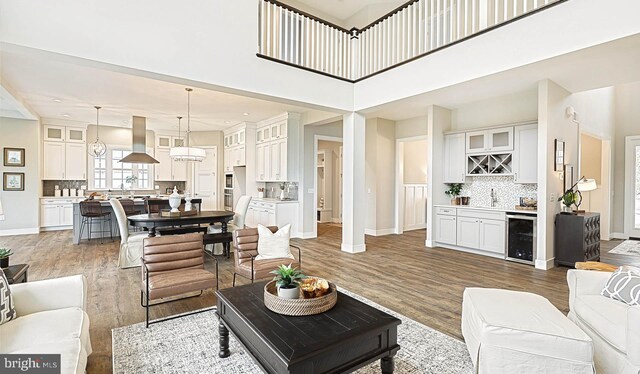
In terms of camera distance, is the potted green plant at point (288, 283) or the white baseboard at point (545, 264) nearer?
the potted green plant at point (288, 283)

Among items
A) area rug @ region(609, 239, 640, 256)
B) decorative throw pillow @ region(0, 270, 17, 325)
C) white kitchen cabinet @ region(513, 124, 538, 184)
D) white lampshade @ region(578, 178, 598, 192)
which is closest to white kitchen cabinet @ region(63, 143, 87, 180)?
decorative throw pillow @ region(0, 270, 17, 325)

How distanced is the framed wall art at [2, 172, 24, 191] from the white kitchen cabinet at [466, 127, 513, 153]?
10.6 m

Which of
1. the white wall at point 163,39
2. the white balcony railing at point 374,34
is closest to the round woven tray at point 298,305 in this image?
the white wall at point 163,39

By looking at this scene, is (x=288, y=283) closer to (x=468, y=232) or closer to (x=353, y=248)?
(x=353, y=248)

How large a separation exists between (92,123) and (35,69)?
477 centimetres

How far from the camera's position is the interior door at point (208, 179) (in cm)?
1029

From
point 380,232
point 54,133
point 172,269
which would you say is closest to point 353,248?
point 380,232

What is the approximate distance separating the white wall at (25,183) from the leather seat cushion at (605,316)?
10649mm

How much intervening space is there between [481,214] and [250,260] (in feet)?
14.6

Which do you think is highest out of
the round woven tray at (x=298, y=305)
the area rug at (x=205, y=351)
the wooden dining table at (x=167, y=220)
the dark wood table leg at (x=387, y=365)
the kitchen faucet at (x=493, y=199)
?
the kitchen faucet at (x=493, y=199)

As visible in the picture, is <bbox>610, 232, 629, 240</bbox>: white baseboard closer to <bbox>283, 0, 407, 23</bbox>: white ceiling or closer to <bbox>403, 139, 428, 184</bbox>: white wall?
<bbox>403, 139, 428, 184</bbox>: white wall

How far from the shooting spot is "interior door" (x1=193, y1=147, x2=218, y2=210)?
1029cm

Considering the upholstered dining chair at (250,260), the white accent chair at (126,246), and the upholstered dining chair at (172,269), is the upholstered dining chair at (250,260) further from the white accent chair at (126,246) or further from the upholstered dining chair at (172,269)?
the white accent chair at (126,246)

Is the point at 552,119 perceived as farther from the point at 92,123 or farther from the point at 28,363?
the point at 92,123
